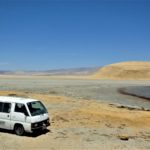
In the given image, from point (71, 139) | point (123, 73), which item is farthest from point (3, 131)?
point (123, 73)

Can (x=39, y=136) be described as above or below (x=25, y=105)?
below

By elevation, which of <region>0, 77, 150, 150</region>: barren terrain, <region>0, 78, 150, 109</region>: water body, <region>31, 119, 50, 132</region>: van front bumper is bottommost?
<region>0, 77, 150, 150</region>: barren terrain

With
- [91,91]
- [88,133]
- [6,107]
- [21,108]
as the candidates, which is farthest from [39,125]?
[91,91]

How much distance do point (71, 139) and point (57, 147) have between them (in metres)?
1.83

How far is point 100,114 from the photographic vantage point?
2491 cm

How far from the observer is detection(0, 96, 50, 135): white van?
703 inches

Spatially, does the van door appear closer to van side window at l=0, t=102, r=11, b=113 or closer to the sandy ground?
van side window at l=0, t=102, r=11, b=113

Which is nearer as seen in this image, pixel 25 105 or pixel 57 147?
pixel 57 147

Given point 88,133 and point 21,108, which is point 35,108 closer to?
point 21,108

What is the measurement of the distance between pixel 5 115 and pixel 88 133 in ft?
16.4

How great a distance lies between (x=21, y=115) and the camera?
1802 centimetres

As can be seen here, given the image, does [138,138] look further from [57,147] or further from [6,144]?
[6,144]

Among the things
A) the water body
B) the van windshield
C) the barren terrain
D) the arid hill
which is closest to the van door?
the barren terrain

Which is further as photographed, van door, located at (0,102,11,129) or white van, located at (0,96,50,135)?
van door, located at (0,102,11,129)
